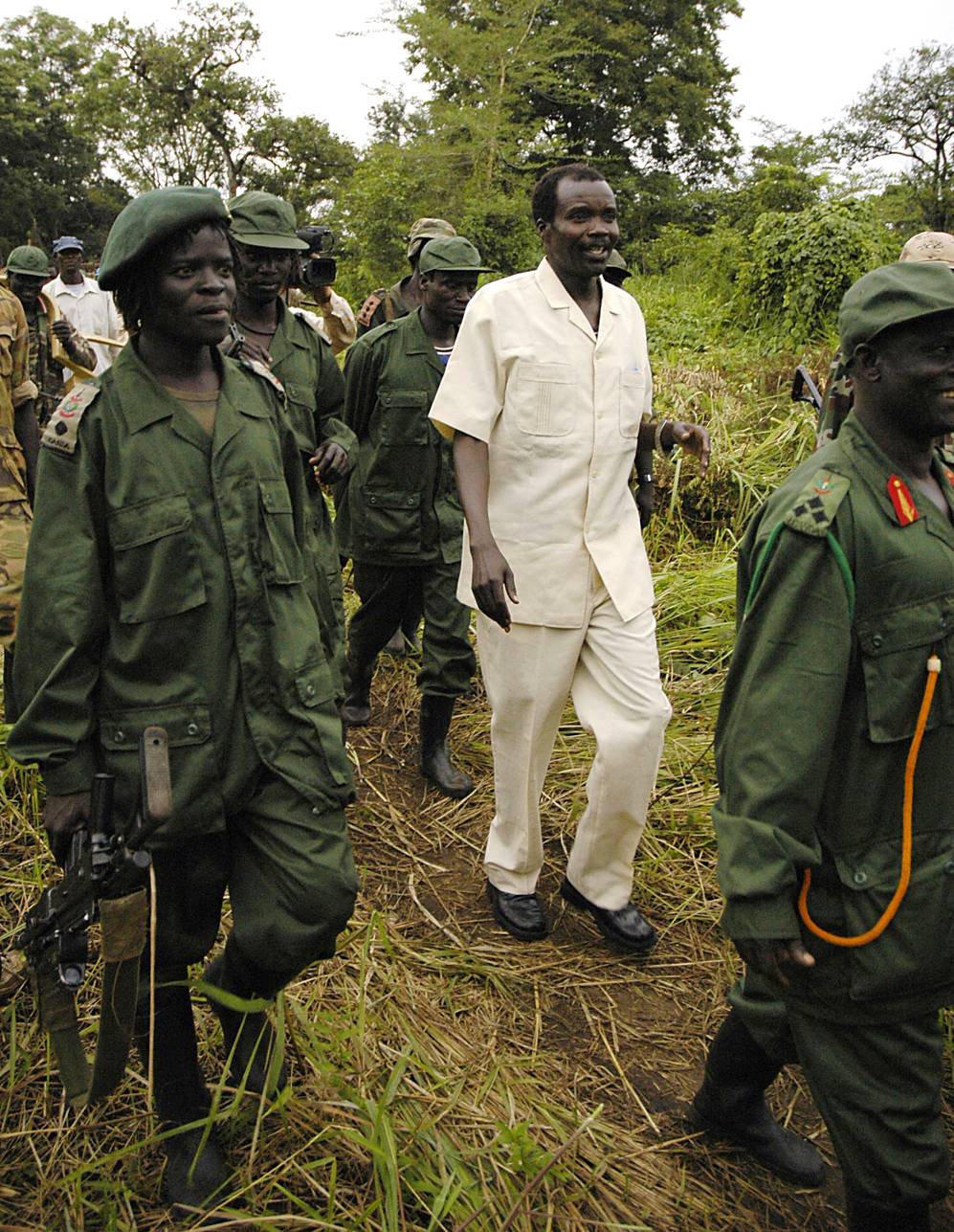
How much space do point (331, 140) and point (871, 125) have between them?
58.5ft

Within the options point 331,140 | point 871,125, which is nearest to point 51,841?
point 331,140

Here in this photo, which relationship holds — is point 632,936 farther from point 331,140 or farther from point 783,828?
point 331,140

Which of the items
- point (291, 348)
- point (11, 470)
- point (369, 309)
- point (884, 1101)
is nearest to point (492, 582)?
point (291, 348)

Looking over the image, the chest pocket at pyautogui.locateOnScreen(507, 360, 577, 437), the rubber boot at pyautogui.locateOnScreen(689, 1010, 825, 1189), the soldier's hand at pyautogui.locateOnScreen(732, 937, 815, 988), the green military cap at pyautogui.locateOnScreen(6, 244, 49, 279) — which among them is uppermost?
the green military cap at pyautogui.locateOnScreen(6, 244, 49, 279)

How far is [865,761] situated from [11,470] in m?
3.68

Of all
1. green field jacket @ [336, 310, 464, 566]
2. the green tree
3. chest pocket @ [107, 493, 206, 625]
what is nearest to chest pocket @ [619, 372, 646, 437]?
green field jacket @ [336, 310, 464, 566]

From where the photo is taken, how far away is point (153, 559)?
81.3 inches

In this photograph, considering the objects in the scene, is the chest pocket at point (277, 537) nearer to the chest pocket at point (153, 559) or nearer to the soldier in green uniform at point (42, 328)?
the chest pocket at point (153, 559)

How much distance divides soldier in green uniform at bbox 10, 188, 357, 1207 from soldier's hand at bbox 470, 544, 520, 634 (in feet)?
2.62

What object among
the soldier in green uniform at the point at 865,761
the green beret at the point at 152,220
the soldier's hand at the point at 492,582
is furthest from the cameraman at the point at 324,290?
the soldier in green uniform at the point at 865,761

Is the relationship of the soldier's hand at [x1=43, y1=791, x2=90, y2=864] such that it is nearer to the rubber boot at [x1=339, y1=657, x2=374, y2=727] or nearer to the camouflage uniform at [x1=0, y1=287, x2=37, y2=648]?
the camouflage uniform at [x1=0, y1=287, x2=37, y2=648]

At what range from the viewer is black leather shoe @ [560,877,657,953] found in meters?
3.29

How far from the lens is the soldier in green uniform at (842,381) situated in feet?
8.51

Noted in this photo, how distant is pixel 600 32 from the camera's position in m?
25.4
